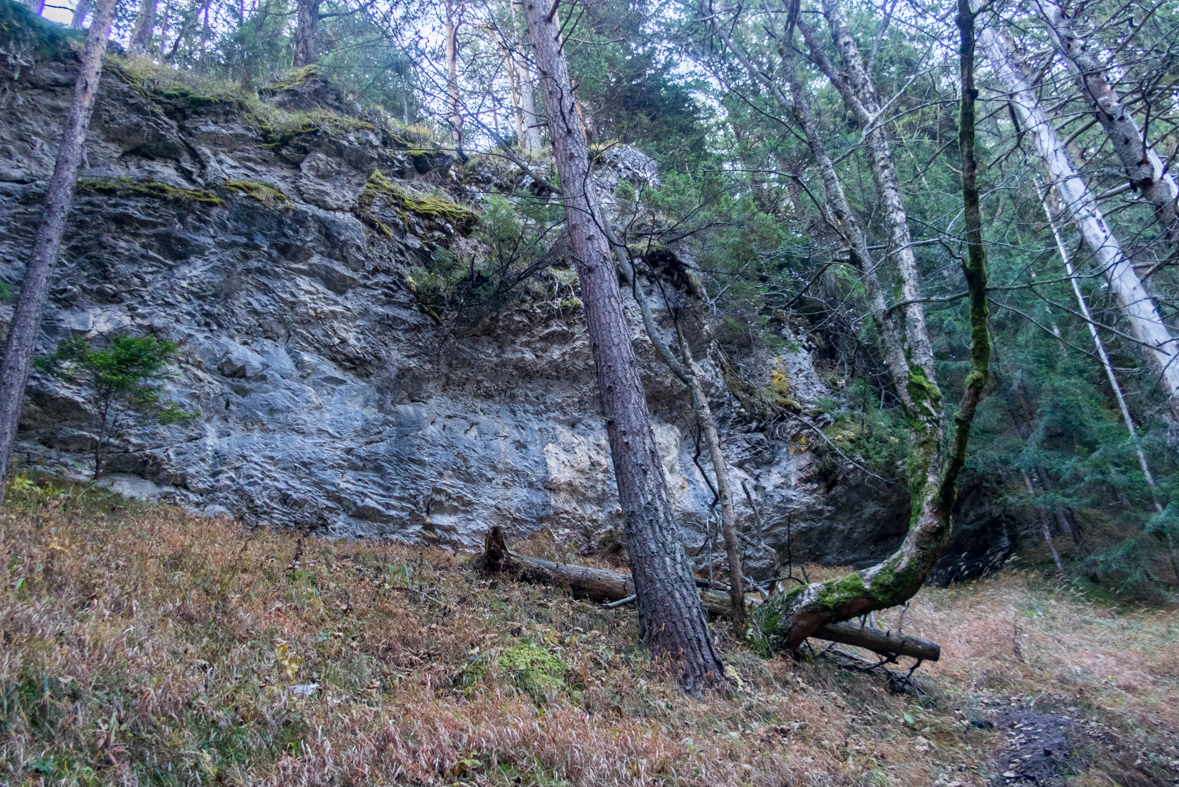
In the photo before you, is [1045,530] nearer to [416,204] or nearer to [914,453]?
[914,453]

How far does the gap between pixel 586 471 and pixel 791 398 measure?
17.9 ft

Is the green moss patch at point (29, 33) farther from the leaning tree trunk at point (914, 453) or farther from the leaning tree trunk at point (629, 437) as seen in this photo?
the leaning tree trunk at point (914, 453)

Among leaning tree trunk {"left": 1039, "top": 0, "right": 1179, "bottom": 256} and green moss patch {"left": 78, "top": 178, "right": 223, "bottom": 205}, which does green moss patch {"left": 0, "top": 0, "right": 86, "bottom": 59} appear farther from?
leaning tree trunk {"left": 1039, "top": 0, "right": 1179, "bottom": 256}

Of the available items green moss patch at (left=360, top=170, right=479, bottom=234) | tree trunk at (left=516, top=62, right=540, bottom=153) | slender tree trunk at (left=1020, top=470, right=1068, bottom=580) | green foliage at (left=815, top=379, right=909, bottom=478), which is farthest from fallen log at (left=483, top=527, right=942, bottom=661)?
tree trunk at (left=516, top=62, right=540, bottom=153)

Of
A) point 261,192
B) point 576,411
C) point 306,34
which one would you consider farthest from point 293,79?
point 576,411

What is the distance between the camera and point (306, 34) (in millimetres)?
15094

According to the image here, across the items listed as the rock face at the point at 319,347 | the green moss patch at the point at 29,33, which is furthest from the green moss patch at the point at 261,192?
the green moss patch at the point at 29,33

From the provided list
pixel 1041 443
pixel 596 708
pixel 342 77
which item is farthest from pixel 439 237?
pixel 1041 443

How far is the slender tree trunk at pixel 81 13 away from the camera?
1438 centimetres

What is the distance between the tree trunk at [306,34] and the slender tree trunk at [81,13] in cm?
460

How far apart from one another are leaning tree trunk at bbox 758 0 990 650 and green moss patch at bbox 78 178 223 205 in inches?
365

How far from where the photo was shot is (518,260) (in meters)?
11.0

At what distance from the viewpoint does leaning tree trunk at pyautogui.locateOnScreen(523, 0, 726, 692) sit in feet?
17.8

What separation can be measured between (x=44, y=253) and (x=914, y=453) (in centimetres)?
1040
